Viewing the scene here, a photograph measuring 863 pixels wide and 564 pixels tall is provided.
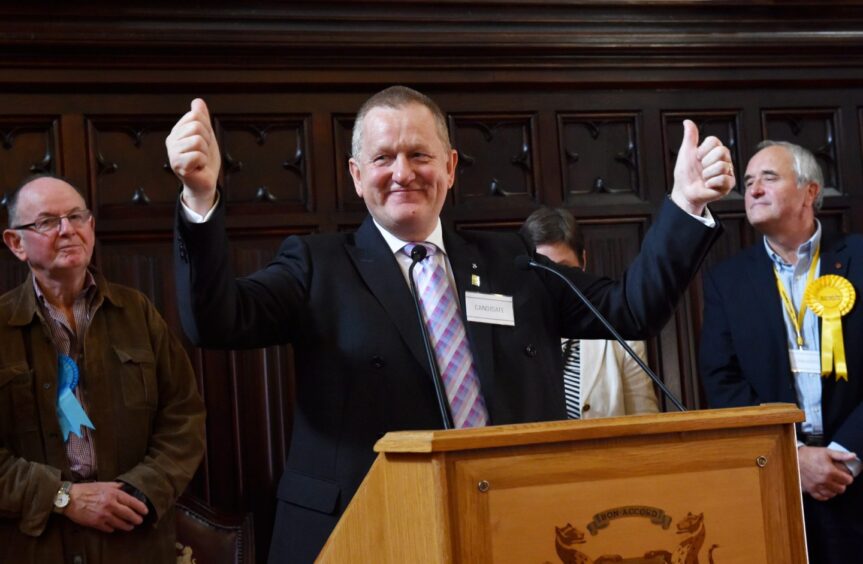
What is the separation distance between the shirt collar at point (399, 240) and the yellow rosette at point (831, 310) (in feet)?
6.92

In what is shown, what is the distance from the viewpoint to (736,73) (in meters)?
4.92

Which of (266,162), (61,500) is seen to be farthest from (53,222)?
(266,162)

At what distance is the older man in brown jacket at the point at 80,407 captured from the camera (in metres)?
3.36

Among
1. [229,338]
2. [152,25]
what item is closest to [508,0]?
[152,25]

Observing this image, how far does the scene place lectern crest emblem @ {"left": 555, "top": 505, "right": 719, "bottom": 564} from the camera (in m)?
1.59

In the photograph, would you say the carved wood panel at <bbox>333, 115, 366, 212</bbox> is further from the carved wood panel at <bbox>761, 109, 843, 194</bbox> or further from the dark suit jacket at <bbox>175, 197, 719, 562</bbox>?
the dark suit jacket at <bbox>175, 197, 719, 562</bbox>

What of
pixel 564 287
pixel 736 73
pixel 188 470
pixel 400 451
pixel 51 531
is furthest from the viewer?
pixel 736 73

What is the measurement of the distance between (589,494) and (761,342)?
8.80ft

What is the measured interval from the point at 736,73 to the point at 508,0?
3.58 ft

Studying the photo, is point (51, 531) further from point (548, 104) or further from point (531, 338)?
point (548, 104)

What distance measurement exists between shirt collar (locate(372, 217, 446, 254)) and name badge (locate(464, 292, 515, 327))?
6.3 inches

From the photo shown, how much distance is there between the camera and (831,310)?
4.06m

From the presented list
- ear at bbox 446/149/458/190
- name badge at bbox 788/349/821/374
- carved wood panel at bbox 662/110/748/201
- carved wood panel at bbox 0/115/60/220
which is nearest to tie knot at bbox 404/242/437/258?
ear at bbox 446/149/458/190

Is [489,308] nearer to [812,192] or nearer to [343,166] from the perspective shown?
[343,166]
